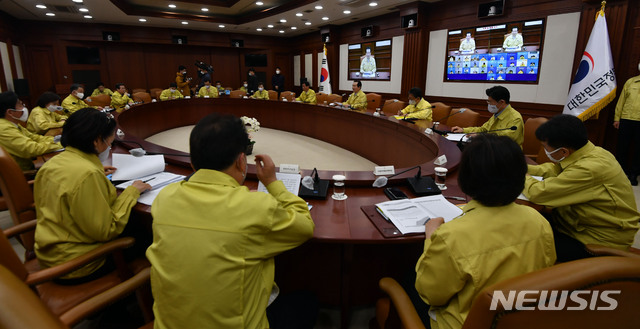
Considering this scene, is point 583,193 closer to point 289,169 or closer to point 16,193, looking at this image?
point 289,169

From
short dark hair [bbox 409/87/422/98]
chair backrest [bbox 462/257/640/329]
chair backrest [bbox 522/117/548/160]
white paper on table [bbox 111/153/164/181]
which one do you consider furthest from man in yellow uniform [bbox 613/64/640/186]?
white paper on table [bbox 111/153/164/181]

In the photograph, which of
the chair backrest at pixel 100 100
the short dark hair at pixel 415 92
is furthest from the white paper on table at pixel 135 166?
the chair backrest at pixel 100 100

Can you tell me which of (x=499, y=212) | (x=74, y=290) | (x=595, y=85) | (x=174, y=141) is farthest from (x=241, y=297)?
(x=174, y=141)

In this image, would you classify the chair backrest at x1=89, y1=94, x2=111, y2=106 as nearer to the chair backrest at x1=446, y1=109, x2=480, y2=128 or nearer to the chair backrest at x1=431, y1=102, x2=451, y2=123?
the chair backrest at x1=431, y1=102, x2=451, y2=123

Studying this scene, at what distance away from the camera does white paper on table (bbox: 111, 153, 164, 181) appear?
1.85m

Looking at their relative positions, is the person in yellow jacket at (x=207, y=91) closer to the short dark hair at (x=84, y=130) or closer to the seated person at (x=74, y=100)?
the seated person at (x=74, y=100)

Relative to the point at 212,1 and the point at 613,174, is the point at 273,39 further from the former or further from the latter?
the point at 613,174

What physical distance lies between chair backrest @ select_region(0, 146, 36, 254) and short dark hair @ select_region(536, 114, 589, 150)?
252 centimetres

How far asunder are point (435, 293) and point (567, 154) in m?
1.17

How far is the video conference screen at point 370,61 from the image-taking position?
755cm

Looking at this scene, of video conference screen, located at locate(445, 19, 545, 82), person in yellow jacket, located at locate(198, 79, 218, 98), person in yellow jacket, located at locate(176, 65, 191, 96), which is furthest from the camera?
person in yellow jacket, located at locate(176, 65, 191, 96)

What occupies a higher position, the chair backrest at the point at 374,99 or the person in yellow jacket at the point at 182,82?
the person in yellow jacket at the point at 182,82

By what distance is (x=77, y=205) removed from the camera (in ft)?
4.00

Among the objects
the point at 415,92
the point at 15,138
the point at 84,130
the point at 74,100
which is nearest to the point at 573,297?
the point at 84,130
